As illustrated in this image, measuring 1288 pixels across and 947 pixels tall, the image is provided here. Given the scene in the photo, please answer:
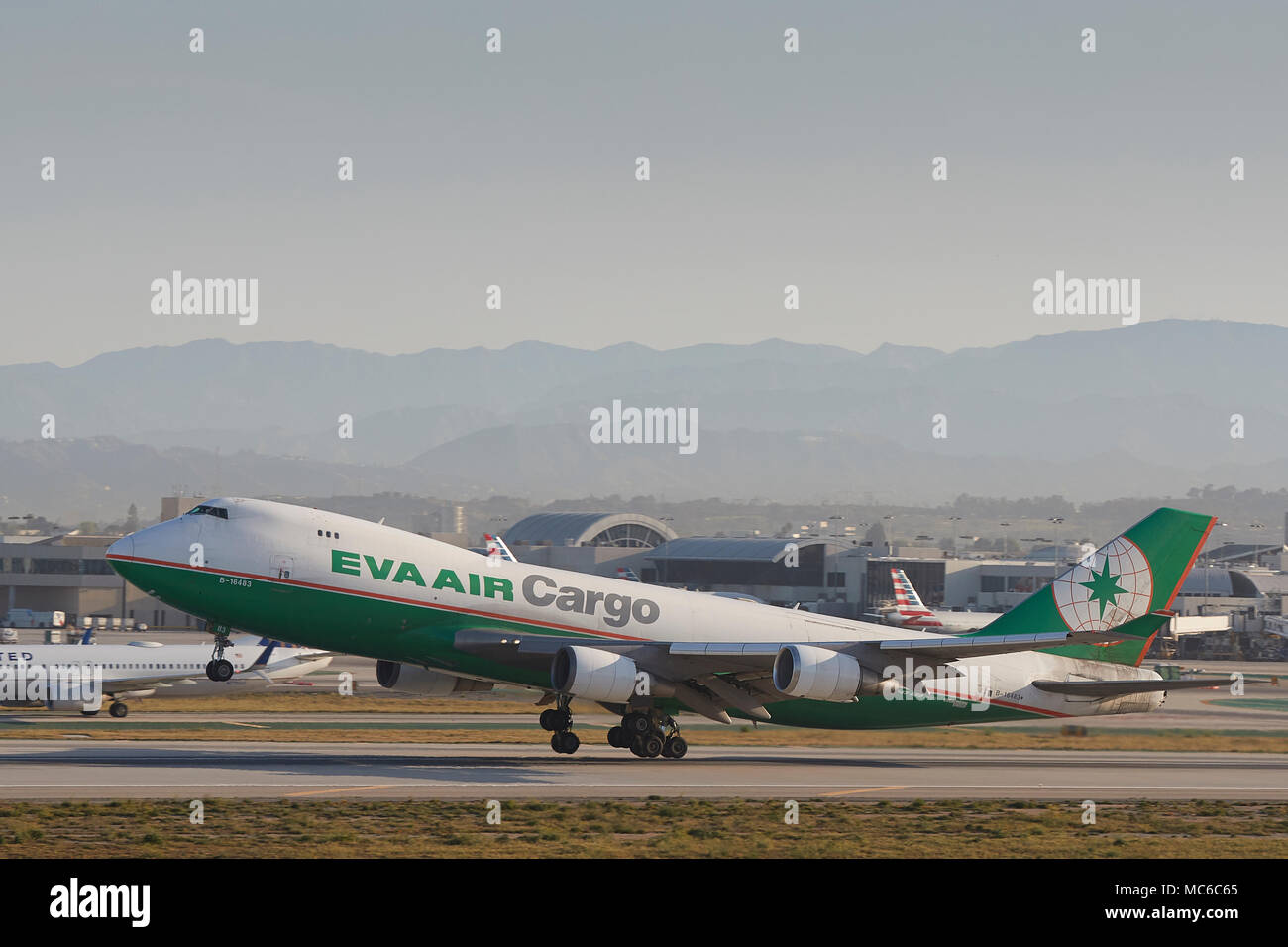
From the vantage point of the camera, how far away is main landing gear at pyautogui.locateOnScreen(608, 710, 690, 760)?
4119 cm

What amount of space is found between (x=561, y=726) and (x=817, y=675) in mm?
8443

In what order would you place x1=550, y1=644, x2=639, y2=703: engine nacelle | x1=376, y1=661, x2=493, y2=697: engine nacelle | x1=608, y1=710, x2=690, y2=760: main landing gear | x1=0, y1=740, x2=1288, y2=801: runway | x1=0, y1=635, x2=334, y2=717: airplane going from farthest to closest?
1. x1=0, y1=635, x2=334, y2=717: airplane
2. x1=376, y1=661, x2=493, y2=697: engine nacelle
3. x1=608, y1=710, x2=690, y2=760: main landing gear
4. x1=550, y1=644, x2=639, y2=703: engine nacelle
5. x1=0, y1=740, x2=1288, y2=801: runway

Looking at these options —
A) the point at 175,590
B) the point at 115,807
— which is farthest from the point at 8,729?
the point at 115,807

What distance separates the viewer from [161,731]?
51.8 meters

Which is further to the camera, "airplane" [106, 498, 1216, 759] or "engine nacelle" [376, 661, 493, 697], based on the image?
"engine nacelle" [376, 661, 493, 697]

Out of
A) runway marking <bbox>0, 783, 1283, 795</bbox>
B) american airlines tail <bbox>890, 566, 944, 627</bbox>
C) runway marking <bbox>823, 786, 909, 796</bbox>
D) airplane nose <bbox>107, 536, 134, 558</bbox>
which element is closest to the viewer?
runway marking <bbox>0, 783, 1283, 795</bbox>

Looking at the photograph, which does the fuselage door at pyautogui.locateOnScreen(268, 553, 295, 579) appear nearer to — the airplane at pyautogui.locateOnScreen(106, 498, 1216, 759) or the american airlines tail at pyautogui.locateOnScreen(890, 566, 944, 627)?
the airplane at pyautogui.locateOnScreen(106, 498, 1216, 759)

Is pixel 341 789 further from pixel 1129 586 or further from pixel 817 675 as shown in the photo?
pixel 1129 586

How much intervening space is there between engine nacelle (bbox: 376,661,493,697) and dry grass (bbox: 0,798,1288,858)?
1094 cm

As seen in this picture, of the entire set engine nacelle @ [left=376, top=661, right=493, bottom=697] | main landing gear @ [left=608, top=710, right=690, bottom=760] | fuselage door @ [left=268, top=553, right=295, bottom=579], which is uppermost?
fuselage door @ [left=268, top=553, right=295, bottom=579]

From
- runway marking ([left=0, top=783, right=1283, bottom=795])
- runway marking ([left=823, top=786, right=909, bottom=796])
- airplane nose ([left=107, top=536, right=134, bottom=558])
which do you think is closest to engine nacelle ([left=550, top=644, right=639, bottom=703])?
runway marking ([left=0, top=783, right=1283, bottom=795])

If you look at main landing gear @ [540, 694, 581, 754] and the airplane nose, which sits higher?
the airplane nose
